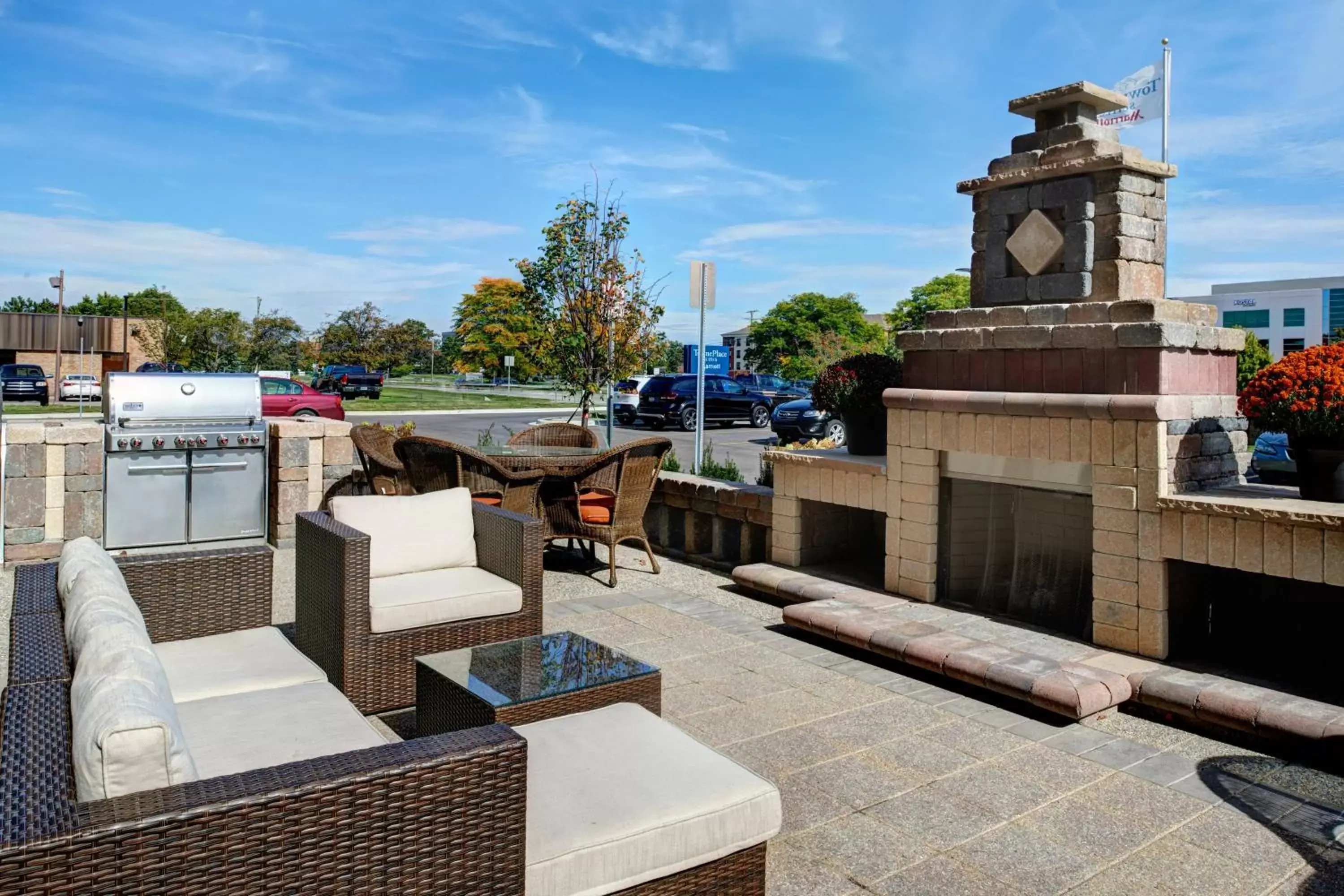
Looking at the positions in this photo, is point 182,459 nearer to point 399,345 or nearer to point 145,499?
point 145,499

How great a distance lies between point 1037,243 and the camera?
5254mm

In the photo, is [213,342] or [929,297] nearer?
[213,342]

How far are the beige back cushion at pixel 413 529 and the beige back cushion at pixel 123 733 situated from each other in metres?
2.59

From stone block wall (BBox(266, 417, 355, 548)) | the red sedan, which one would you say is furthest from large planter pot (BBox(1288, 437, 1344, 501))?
the red sedan

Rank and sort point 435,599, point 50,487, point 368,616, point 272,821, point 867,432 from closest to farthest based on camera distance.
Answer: point 272,821, point 368,616, point 435,599, point 867,432, point 50,487

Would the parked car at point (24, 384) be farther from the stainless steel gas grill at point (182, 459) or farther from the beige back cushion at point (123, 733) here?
the beige back cushion at point (123, 733)

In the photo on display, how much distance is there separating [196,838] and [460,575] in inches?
120

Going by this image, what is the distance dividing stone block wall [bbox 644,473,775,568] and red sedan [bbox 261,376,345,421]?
13.9m

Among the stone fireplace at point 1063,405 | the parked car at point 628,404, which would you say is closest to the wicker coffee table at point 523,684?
the stone fireplace at point 1063,405

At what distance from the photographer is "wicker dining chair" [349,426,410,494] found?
24.5ft

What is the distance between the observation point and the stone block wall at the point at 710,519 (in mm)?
6984

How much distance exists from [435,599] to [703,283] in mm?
6780

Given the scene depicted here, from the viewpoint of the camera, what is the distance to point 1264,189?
2597 cm

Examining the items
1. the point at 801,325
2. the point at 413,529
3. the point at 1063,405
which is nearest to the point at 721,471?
the point at 1063,405
